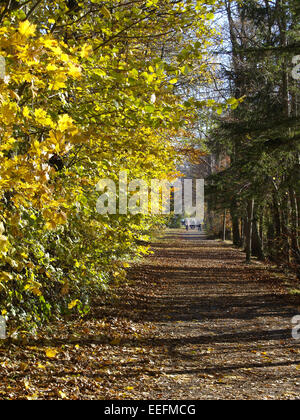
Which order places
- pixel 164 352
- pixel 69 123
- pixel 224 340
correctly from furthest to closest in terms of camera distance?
pixel 224 340 < pixel 164 352 < pixel 69 123

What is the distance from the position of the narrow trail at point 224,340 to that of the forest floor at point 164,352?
0.01m

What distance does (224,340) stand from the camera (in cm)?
732

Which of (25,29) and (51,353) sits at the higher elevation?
(25,29)

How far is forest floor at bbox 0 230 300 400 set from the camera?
16.1 ft

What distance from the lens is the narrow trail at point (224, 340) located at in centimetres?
514

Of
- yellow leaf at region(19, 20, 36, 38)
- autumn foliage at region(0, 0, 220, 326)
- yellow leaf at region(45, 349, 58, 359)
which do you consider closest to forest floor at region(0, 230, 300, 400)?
yellow leaf at region(45, 349, 58, 359)

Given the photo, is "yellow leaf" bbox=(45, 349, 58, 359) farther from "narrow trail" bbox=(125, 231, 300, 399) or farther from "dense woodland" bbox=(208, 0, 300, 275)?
"dense woodland" bbox=(208, 0, 300, 275)

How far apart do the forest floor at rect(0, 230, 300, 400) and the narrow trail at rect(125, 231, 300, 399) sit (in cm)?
1

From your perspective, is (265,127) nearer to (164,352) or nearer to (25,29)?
(164,352)

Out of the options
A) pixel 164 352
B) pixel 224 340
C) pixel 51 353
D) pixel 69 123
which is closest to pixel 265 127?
pixel 224 340

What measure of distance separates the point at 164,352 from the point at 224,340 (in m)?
1.34

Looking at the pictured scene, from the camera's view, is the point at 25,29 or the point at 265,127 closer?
the point at 25,29

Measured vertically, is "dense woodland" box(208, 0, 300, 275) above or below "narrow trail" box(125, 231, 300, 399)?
above
